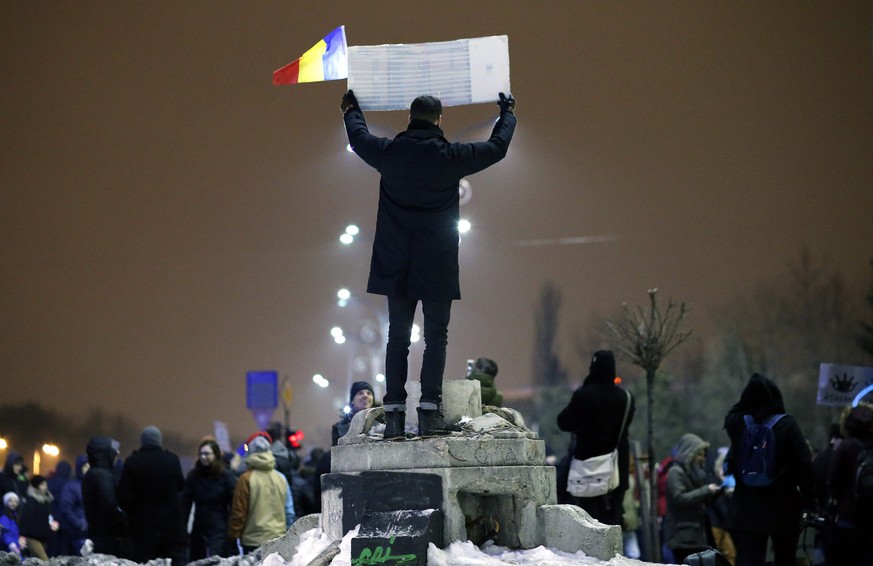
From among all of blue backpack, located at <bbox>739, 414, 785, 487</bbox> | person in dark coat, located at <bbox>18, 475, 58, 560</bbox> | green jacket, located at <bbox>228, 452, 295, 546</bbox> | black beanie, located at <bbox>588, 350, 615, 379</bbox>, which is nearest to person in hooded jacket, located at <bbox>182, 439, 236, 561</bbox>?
green jacket, located at <bbox>228, 452, 295, 546</bbox>

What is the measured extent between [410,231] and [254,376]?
17512 mm

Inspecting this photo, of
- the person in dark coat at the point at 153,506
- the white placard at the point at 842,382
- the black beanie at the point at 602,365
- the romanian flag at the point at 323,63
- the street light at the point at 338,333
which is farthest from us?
the street light at the point at 338,333

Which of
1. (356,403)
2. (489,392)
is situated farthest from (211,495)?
(489,392)

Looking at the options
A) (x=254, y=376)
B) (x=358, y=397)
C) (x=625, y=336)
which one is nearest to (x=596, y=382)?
(x=358, y=397)

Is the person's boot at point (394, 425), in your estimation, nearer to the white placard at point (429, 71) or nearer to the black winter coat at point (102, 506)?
the white placard at point (429, 71)

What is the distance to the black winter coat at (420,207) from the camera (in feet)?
23.5

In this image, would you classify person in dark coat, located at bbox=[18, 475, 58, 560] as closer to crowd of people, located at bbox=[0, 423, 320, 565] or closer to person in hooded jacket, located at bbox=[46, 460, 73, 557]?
person in hooded jacket, located at bbox=[46, 460, 73, 557]

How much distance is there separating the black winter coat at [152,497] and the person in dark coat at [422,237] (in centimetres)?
493

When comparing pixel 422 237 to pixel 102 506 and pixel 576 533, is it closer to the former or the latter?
pixel 576 533

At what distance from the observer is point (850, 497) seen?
981cm

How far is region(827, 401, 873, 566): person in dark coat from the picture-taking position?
31.6ft

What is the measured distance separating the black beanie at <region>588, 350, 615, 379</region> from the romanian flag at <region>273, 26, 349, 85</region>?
11.3 feet

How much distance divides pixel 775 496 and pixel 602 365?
1.77 metres

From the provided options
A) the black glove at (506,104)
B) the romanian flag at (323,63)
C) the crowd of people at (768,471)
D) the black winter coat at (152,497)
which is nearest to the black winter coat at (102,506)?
the black winter coat at (152,497)
